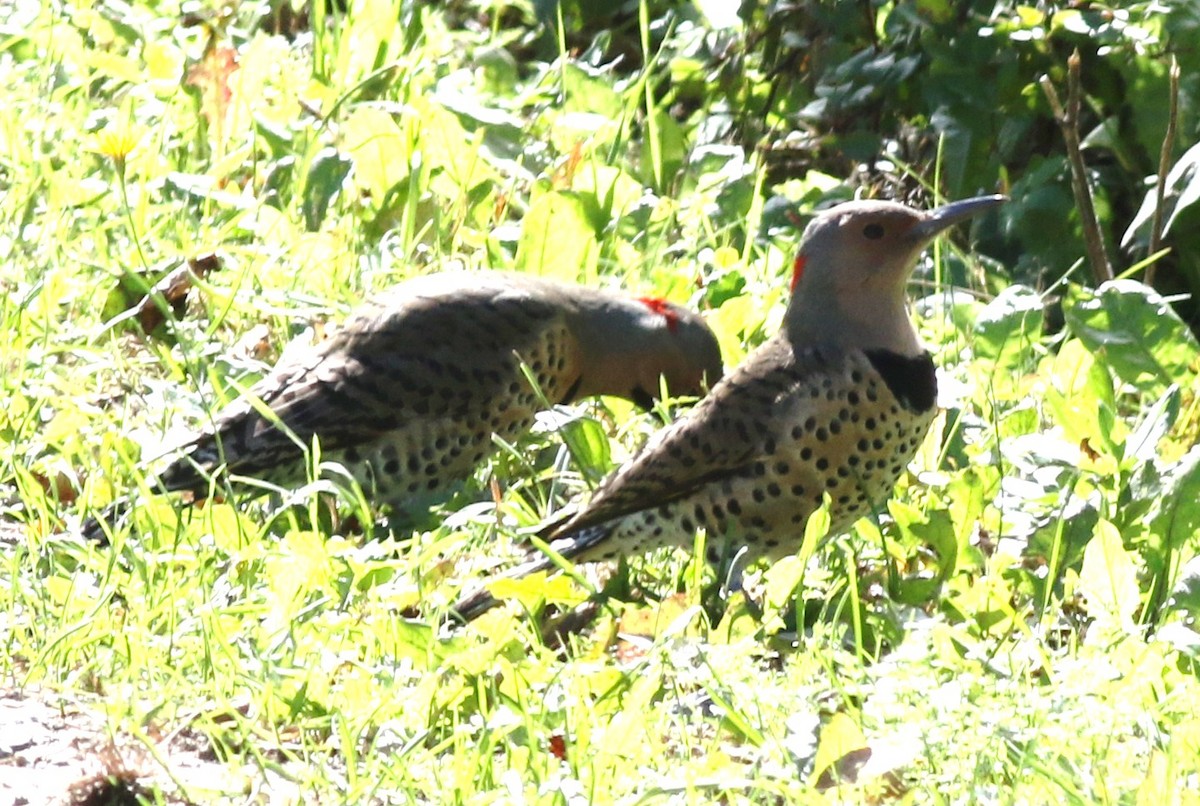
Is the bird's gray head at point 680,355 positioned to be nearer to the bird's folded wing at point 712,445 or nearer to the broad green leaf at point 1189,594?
the bird's folded wing at point 712,445

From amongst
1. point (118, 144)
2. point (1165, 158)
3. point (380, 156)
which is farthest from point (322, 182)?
point (1165, 158)

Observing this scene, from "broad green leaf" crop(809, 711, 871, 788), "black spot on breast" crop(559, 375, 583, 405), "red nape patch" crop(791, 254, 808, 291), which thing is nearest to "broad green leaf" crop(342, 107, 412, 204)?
"black spot on breast" crop(559, 375, 583, 405)

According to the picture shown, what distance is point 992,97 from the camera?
6.32m

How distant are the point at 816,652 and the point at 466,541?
1.11m

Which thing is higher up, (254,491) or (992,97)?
(992,97)

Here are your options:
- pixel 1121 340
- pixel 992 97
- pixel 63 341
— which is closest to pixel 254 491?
pixel 63 341

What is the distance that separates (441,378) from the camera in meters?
5.26

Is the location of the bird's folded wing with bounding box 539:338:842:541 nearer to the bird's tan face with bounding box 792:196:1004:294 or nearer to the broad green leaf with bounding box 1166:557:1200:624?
the bird's tan face with bounding box 792:196:1004:294

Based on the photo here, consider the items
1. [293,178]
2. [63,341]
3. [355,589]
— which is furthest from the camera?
[293,178]

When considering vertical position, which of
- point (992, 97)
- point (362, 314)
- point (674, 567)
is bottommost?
point (674, 567)

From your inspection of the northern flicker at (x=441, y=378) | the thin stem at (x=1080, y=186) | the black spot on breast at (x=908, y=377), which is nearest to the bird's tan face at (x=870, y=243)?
the black spot on breast at (x=908, y=377)

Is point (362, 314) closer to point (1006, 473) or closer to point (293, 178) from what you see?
point (293, 178)

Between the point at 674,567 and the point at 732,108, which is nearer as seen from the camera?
the point at 674,567

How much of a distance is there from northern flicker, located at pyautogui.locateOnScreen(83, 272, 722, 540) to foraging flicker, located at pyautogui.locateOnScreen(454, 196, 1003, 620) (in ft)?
2.11
